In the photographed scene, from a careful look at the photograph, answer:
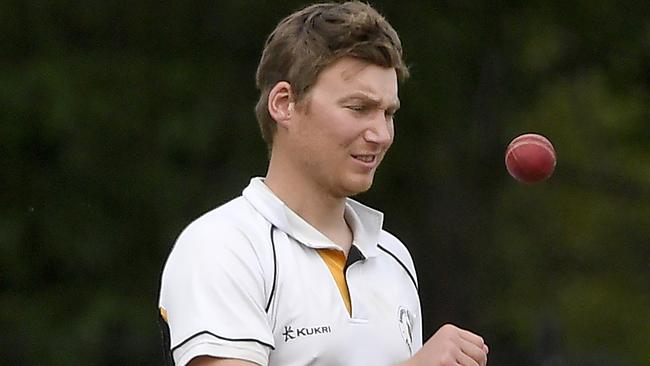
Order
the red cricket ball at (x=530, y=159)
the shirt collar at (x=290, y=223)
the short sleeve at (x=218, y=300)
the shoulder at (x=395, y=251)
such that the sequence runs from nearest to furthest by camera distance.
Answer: the short sleeve at (x=218, y=300), the shirt collar at (x=290, y=223), the shoulder at (x=395, y=251), the red cricket ball at (x=530, y=159)

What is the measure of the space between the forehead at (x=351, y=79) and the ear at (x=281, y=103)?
7 cm

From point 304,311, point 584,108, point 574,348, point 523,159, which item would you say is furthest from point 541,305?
point 304,311

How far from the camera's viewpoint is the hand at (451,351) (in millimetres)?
3111

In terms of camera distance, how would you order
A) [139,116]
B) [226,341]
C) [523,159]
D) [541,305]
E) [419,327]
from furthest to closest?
[541,305]
[139,116]
[523,159]
[419,327]
[226,341]

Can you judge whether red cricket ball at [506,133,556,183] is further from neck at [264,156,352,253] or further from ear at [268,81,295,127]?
ear at [268,81,295,127]

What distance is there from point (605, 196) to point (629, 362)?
1082 millimetres

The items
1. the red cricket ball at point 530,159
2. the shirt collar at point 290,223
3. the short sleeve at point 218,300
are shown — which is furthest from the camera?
the red cricket ball at point 530,159

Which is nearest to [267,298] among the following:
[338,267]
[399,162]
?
[338,267]

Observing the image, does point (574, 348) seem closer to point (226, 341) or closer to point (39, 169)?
point (39, 169)

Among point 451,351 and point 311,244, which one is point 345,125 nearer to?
point 311,244

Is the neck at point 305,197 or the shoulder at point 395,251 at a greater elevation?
the neck at point 305,197

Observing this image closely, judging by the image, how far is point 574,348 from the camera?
10.9 meters

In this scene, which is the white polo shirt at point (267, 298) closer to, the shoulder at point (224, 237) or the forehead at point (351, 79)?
the shoulder at point (224, 237)

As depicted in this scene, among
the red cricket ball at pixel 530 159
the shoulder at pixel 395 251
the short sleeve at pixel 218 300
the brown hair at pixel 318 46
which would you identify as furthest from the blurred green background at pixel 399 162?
the short sleeve at pixel 218 300
